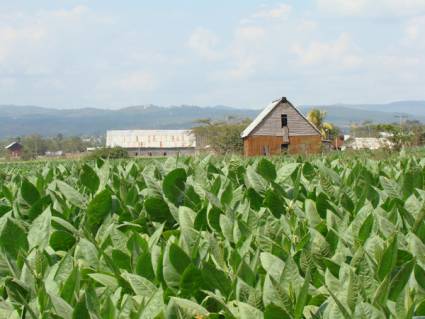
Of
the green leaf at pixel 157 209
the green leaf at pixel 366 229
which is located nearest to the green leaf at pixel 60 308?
the green leaf at pixel 366 229

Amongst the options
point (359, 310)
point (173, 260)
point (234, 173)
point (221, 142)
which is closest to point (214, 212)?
point (173, 260)

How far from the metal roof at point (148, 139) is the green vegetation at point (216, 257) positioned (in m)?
124

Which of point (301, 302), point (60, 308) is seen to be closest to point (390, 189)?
point (301, 302)

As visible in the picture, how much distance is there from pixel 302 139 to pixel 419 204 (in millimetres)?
66931

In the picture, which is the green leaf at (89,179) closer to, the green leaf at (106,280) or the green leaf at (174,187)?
the green leaf at (174,187)

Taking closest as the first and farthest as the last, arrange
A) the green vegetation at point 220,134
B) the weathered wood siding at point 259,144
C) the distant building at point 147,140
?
1. the weathered wood siding at point 259,144
2. the green vegetation at point 220,134
3. the distant building at point 147,140

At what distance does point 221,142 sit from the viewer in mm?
96500

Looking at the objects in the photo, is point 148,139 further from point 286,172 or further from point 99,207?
point 99,207

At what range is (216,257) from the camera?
1741mm

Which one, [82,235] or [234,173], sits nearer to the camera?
[82,235]

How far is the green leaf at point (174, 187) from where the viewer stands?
2.70 meters

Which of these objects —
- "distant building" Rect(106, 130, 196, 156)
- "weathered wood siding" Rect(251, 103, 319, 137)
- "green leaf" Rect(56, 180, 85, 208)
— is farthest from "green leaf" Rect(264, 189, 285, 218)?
"distant building" Rect(106, 130, 196, 156)

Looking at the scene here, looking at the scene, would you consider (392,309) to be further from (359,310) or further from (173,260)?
(173,260)

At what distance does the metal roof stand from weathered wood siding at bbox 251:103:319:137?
58807 mm
